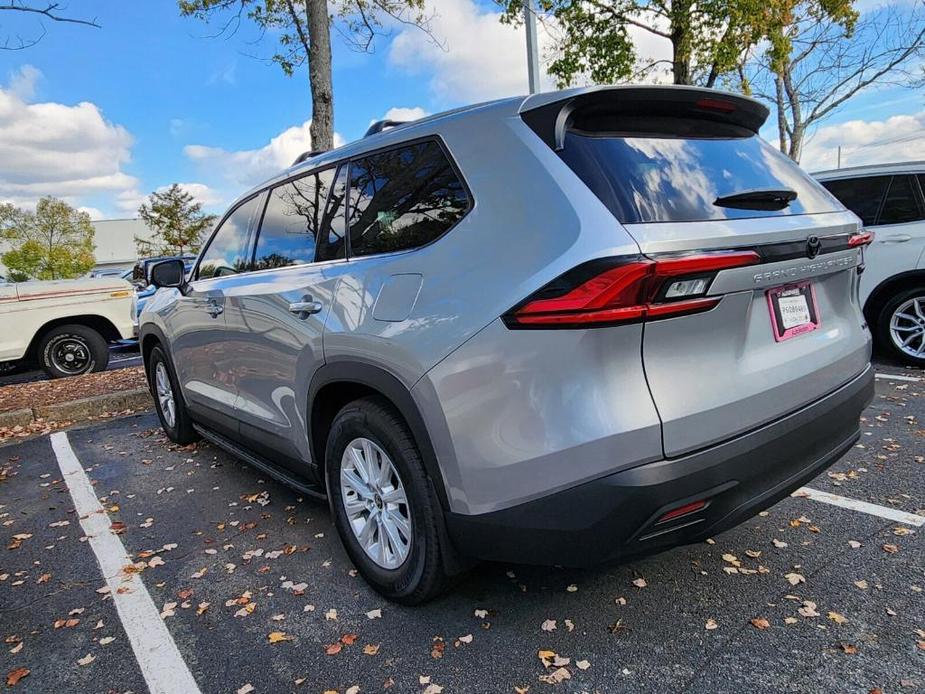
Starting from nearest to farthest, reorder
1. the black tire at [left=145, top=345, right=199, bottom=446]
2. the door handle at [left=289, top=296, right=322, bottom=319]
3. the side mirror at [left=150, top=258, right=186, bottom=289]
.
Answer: the door handle at [left=289, top=296, right=322, bottom=319] < the side mirror at [left=150, top=258, right=186, bottom=289] < the black tire at [left=145, top=345, right=199, bottom=446]

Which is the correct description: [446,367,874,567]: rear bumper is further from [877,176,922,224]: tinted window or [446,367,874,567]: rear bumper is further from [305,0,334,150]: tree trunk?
[305,0,334,150]: tree trunk

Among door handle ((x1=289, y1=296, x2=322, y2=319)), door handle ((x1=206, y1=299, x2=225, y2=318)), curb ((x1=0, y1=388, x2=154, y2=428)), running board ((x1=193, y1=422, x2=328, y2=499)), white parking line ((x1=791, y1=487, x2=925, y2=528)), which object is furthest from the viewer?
curb ((x1=0, y1=388, x2=154, y2=428))

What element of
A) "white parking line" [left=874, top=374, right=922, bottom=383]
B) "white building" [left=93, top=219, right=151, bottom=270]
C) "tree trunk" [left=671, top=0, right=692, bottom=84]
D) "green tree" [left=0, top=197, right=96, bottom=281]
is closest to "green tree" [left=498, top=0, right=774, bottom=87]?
"tree trunk" [left=671, top=0, right=692, bottom=84]

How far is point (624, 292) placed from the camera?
1.76m

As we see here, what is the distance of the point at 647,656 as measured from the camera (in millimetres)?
2162

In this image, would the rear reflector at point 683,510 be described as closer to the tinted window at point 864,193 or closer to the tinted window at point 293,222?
the tinted window at point 293,222

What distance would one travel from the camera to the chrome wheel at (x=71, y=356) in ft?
27.3

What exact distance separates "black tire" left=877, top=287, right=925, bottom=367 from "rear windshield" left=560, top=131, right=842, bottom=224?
448 centimetres

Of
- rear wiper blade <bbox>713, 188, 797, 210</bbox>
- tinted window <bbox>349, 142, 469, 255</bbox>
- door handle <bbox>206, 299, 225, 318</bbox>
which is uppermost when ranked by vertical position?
tinted window <bbox>349, 142, 469, 255</bbox>

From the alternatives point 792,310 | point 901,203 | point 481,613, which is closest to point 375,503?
point 481,613

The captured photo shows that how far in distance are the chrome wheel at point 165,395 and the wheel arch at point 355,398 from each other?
8.22 feet

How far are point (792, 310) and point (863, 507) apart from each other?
1.58m

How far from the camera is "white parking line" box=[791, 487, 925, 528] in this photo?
2992 mm

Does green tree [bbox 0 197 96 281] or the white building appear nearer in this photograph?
green tree [bbox 0 197 96 281]
